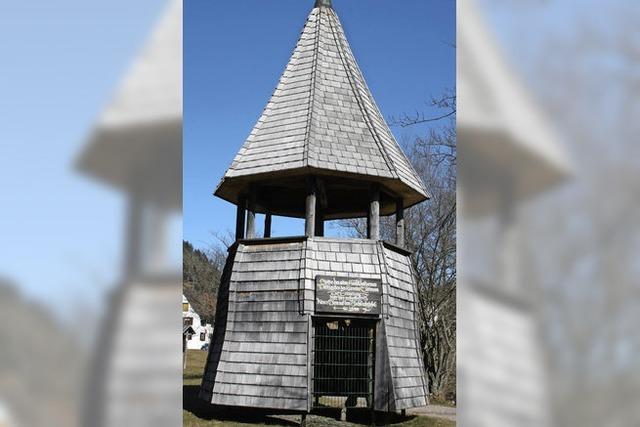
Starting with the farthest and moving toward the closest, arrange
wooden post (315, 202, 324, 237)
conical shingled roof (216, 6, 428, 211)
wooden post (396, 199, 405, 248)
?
1. wooden post (315, 202, 324, 237)
2. wooden post (396, 199, 405, 248)
3. conical shingled roof (216, 6, 428, 211)

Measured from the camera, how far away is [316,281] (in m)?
8.48

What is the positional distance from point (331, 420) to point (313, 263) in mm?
2372

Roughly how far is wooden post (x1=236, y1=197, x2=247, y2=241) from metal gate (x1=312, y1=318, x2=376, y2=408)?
2143mm

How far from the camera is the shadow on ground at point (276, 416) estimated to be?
28.5 ft

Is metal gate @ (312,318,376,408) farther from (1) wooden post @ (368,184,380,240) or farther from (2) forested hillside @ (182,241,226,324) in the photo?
(2) forested hillside @ (182,241,226,324)

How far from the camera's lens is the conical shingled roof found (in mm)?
8914

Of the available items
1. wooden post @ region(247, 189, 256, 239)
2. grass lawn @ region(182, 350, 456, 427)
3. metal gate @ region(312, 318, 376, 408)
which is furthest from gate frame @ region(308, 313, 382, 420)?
wooden post @ region(247, 189, 256, 239)

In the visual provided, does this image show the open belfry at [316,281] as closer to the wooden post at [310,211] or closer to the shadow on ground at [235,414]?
the wooden post at [310,211]

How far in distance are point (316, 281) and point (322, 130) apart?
2414 mm

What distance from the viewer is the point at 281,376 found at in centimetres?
826
